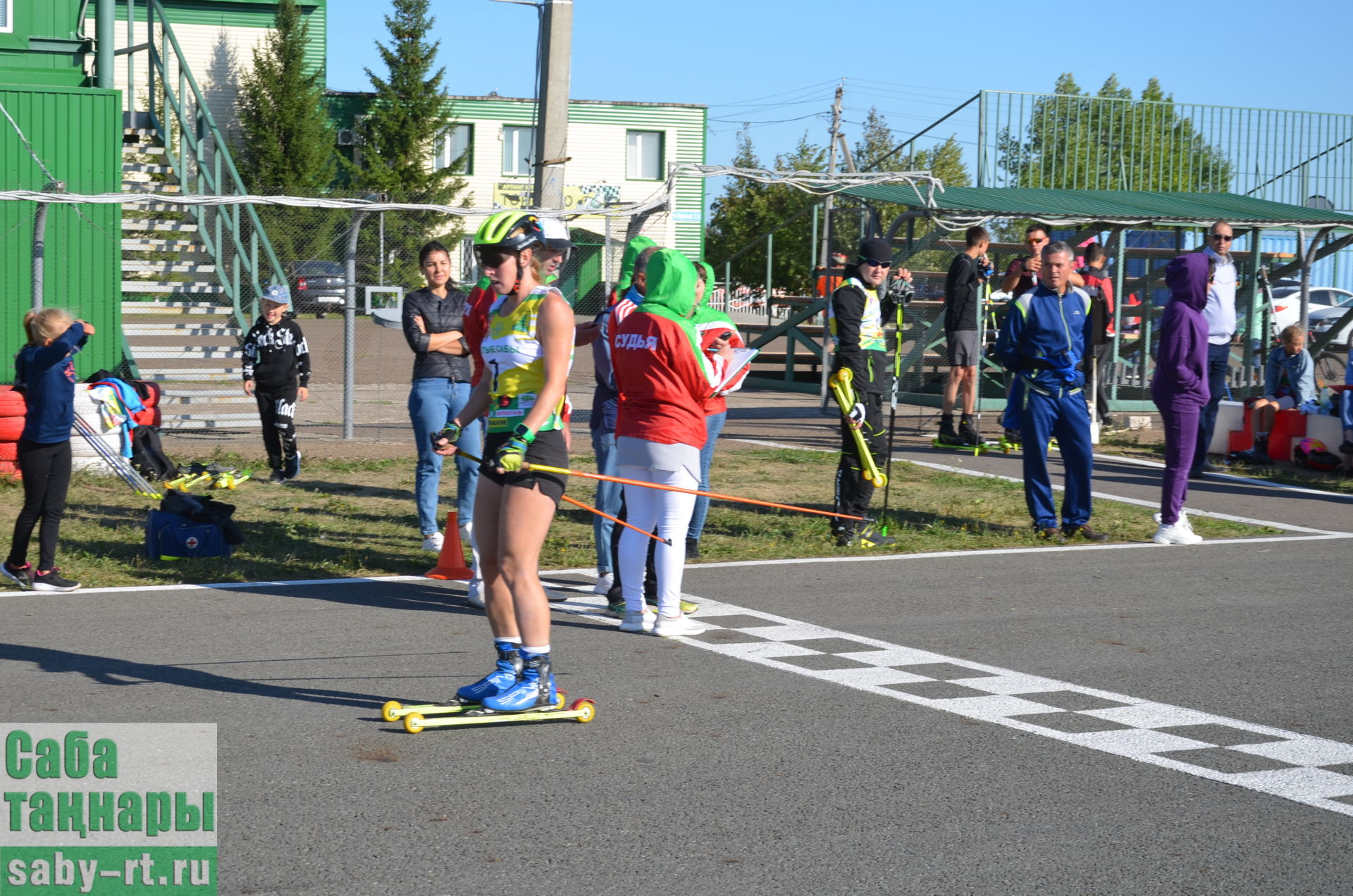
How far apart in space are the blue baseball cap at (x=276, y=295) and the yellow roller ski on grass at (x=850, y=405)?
565cm

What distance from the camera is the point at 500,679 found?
588cm

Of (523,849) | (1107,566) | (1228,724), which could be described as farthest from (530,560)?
(1107,566)

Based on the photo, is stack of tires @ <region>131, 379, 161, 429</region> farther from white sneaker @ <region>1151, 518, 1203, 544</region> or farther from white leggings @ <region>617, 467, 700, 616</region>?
white sneaker @ <region>1151, 518, 1203, 544</region>

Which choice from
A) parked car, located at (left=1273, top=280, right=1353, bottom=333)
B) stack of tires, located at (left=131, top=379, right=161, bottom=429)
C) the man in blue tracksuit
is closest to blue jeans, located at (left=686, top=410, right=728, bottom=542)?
the man in blue tracksuit

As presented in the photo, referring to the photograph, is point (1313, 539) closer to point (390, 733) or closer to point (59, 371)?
point (390, 733)

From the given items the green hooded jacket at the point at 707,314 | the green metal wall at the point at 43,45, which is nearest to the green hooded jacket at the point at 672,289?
the green hooded jacket at the point at 707,314

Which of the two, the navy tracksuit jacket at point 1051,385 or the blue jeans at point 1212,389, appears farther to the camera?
the blue jeans at point 1212,389

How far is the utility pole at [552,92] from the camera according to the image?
51.8 feet

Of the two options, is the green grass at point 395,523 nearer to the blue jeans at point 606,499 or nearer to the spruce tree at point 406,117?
the blue jeans at point 606,499

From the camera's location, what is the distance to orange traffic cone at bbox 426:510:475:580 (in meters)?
8.88

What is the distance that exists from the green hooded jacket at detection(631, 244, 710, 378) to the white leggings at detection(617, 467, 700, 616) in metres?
0.69

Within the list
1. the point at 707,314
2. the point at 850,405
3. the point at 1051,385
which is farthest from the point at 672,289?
the point at 1051,385

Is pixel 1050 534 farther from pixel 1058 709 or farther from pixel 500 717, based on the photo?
pixel 500 717

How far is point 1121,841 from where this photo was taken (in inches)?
183
